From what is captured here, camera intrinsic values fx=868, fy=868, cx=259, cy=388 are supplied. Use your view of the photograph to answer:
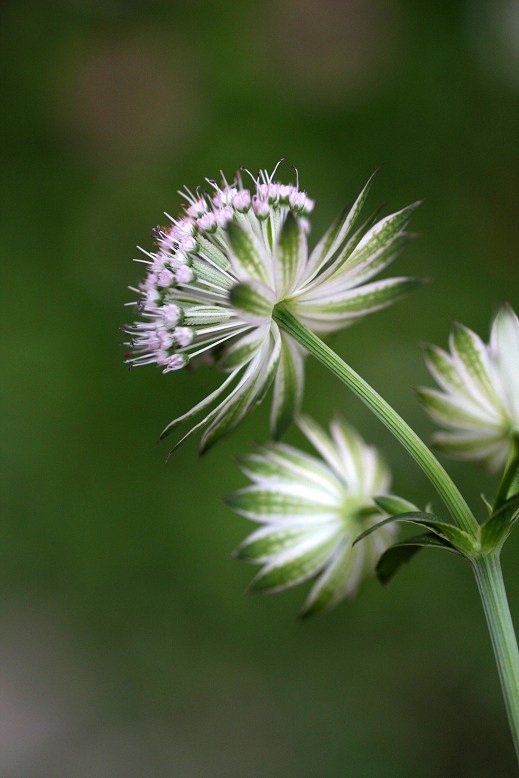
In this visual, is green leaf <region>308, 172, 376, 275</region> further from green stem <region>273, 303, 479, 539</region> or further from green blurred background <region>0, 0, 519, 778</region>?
green blurred background <region>0, 0, 519, 778</region>

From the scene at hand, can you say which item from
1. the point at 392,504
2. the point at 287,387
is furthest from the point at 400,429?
the point at 287,387

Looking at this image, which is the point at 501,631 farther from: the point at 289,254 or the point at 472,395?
the point at 289,254

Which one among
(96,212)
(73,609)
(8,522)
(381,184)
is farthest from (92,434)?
(381,184)

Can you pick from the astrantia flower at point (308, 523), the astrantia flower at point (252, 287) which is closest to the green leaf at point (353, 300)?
the astrantia flower at point (252, 287)

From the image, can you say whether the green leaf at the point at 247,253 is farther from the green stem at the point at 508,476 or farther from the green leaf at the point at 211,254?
the green stem at the point at 508,476

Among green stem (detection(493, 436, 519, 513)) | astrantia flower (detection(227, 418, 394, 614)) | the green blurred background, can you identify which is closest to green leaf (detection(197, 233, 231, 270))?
astrantia flower (detection(227, 418, 394, 614))

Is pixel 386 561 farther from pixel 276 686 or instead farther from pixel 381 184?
pixel 381 184
